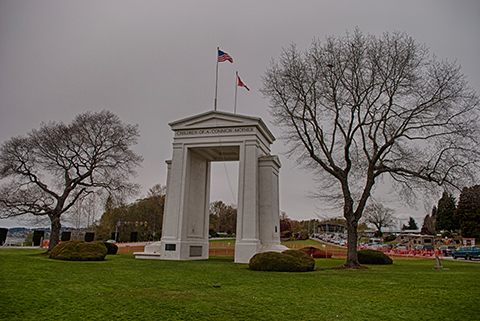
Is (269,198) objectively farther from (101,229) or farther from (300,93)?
(101,229)

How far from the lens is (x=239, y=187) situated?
1001 inches

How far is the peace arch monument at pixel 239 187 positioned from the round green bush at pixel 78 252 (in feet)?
18.7

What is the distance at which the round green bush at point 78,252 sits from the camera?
61.4ft

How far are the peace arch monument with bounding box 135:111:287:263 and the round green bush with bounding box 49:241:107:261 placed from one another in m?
5.70

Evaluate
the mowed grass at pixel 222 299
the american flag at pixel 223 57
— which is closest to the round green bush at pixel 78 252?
the mowed grass at pixel 222 299

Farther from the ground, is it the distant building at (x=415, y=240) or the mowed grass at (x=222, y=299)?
the distant building at (x=415, y=240)

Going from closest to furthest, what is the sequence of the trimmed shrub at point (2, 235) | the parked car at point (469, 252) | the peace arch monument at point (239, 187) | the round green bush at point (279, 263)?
the round green bush at point (279, 263) → the peace arch monument at point (239, 187) → the parked car at point (469, 252) → the trimmed shrub at point (2, 235)

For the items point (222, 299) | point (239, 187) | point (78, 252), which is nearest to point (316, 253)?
point (239, 187)

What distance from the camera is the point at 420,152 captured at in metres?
20.9

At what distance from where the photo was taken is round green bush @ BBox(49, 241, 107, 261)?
18.7 metres

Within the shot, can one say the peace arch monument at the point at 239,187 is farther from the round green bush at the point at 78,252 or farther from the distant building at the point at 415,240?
the distant building at the point at 415,240

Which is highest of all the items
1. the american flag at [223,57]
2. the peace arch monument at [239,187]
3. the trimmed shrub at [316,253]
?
the american flag at [223,57]

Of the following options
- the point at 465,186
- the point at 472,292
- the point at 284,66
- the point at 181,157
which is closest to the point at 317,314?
the point at 472,292

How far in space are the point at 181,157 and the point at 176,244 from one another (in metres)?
6.85
